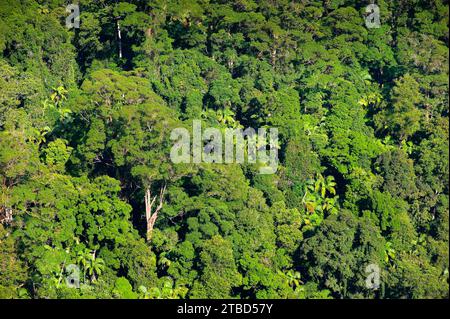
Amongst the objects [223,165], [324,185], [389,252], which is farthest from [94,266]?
[389,252]

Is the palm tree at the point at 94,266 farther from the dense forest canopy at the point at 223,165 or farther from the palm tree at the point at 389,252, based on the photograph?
the palm tree at the point at 389,252

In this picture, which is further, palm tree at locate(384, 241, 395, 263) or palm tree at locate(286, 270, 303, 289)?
palm tree at locate(384, 241, 395, 263)

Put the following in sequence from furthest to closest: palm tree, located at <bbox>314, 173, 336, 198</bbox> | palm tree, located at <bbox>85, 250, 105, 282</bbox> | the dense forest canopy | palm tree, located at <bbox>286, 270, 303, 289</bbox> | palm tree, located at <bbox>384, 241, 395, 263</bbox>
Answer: palm tree, located at <bbox>314, 173, 336, 198</bbox> < palm tree, located at <bbox>384, 241, 395, 263</bbox> < palm tree, located at <bbox>286, 270, 303, 289</bbox> < the dense forest canopy < palm tree, located at <bbox>85, 250, 105, 282</bbox>

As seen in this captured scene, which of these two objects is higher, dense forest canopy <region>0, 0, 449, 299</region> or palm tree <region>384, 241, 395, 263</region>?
dense forest canopy <region>0, 0, 449, 299</region>

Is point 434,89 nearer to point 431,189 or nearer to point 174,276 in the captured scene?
point 431,189

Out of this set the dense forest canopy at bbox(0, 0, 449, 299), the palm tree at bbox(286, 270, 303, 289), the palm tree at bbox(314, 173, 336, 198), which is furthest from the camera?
the palm tree at bbox(314, 173, 336, 198)

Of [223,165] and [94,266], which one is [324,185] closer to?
[223,165]

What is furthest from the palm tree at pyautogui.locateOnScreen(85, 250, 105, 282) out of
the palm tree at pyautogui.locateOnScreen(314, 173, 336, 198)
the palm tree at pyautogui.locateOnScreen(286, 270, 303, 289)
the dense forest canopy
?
the palm tree at pyautogui.locateOnScreen(314, 173, 336, 198)

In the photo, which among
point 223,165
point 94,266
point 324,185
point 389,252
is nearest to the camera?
point 94,266

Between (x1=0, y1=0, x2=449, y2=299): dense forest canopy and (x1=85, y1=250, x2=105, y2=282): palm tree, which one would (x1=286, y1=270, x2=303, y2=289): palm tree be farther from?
(x1=85, y1=250, x2=105, y2=282): palm tree
